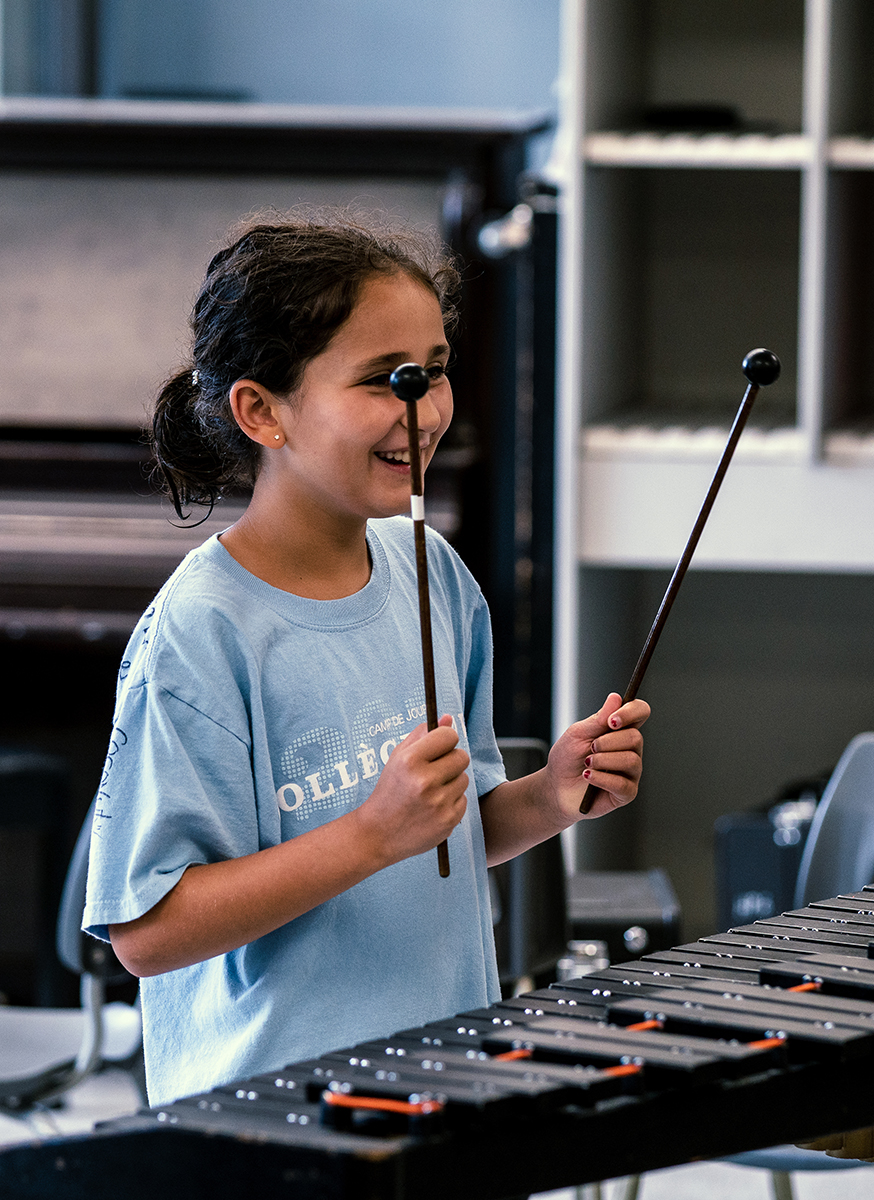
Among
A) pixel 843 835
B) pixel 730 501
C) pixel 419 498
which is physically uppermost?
pixel 419 498

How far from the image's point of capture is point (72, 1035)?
8.84 ft

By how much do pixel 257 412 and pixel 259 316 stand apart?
0.08 metres

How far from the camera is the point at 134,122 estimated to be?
11.8 ft

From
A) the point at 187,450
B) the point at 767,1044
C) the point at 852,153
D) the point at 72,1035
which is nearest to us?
the point at 767,1044

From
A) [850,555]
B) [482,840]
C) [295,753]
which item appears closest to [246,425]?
[295,753]

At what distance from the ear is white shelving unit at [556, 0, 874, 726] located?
176cm

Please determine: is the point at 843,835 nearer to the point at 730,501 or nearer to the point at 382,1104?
the point at 730,501

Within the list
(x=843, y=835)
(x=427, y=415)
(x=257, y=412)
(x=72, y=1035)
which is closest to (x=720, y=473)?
(x=427, y=415)

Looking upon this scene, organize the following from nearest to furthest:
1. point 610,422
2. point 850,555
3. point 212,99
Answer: point 850,555 → point 610,422 → point 212,99

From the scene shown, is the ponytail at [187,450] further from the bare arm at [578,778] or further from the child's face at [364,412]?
the bare arm at [578,778]

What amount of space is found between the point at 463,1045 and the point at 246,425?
54 cm

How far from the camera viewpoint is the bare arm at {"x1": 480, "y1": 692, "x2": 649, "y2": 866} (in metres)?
1.52

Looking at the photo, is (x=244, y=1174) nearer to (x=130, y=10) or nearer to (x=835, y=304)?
(x=835, y=304)

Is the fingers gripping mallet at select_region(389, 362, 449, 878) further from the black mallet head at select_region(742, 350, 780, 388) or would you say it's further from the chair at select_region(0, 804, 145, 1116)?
the chair at select_region(0, 804, 145, 1116)
